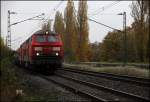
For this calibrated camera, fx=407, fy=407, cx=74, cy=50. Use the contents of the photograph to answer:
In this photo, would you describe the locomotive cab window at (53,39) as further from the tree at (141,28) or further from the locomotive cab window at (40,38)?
the tree at (141,28)

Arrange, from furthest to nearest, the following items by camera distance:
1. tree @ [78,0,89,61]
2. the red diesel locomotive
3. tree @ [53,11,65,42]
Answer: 1. tree @ [53,11,65,42]
2. tree @ [78,0,89,61]
3. the red diesel locomotive

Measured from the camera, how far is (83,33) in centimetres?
6569

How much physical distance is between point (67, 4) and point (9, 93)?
6087 centimetres

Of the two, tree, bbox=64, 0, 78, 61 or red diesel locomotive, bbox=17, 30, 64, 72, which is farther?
tree, bbox=64, 0, 78, 61

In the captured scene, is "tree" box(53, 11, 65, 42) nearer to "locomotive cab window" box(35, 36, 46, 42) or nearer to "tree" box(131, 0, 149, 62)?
"tree" box(131, 0, 149, 62)

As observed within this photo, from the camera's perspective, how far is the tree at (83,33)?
6330 cm

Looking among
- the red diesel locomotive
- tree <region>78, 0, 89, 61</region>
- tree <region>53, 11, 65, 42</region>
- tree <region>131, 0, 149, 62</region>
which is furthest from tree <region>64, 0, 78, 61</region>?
the red diesel locomotive

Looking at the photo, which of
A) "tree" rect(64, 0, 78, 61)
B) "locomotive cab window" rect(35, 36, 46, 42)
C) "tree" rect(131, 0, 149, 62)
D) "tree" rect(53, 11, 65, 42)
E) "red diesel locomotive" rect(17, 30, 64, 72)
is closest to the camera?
"red diesel locomotive" rect(17, 30, 64, 72)

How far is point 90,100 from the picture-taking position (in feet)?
44.5

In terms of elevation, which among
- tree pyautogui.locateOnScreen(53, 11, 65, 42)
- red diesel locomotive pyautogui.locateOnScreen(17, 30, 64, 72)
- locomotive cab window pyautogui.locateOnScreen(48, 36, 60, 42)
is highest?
tree pyautogui.locateOnScreen(53, 11, 65, 42)

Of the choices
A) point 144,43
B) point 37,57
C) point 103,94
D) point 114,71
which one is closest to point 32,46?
point 37,57

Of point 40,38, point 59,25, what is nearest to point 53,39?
point 40,38

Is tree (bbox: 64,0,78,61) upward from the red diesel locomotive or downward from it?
upward

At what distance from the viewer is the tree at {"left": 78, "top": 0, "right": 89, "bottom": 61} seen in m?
63.3
